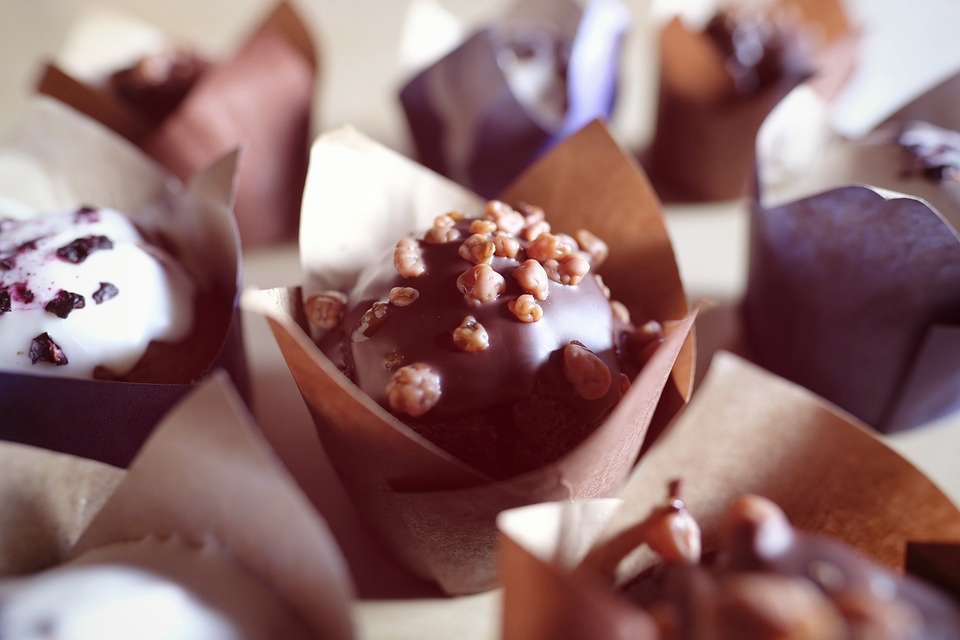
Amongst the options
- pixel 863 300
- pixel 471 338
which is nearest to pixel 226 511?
pixel 471 338

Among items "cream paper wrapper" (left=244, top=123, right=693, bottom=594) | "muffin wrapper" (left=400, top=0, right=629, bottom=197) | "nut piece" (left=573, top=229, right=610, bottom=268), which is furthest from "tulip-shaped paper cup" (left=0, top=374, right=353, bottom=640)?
"muffin wrapper" (left=400, top=0, right=629, bottom=197)

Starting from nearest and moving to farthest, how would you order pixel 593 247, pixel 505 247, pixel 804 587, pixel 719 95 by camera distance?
pixel 804 587 < pixel 505 247 < pixel 593 247 < pixel 719 95

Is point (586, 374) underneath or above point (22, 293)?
underneath

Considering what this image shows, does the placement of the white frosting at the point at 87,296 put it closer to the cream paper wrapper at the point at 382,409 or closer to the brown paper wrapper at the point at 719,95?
the cream paper wrapper at the point at 382,409

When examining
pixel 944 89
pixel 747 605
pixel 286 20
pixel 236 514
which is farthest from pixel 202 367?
pixel 944 89

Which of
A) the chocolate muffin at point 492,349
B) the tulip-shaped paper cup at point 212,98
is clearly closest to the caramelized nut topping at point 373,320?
the chocolate muffin at point 492,349

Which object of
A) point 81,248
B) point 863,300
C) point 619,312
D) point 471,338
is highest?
point 81,248

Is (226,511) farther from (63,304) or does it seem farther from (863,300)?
(863,300)
